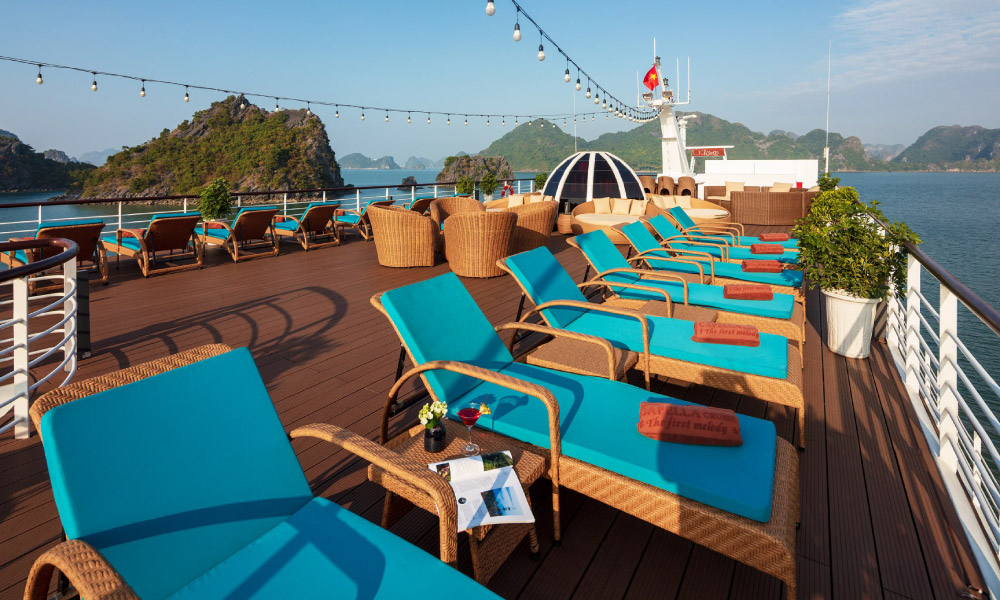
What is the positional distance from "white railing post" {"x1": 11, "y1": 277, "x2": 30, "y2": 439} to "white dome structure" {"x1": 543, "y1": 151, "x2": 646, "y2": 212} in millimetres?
12219

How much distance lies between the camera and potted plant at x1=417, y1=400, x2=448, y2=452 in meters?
1.68

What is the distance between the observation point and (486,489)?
1520 millimetres

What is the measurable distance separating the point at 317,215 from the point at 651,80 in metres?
20.0

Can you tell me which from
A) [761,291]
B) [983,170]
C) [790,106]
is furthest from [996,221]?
[983,170]

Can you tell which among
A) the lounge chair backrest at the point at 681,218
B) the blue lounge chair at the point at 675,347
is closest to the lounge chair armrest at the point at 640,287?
the blue lounge chair at the point at 675,347

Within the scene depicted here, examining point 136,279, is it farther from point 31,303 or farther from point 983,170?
point 983,170

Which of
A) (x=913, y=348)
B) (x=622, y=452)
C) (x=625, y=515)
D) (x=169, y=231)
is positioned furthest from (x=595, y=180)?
(x=622, y=452)

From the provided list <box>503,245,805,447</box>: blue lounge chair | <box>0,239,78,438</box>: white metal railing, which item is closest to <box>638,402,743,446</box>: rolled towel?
<box>503,245,805,447</box>: blue lounge chair

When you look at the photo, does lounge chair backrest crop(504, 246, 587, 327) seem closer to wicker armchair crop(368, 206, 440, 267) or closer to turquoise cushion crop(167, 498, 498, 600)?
turquoise cushion crop(167, 498, 498, 600)

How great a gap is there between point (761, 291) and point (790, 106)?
4254 cm

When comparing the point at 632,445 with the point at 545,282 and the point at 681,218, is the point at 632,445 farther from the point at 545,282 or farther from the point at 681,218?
the point at 681,218

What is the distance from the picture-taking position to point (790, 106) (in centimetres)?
3812

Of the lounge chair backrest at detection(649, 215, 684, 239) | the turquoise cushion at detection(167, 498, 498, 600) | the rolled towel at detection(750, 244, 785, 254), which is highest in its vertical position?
the lounge chair backrest at detection(649, 215, 684, 239)

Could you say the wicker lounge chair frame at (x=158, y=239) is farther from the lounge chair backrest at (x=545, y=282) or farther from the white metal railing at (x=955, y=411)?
the white metal railing at (x=955, y=411)
